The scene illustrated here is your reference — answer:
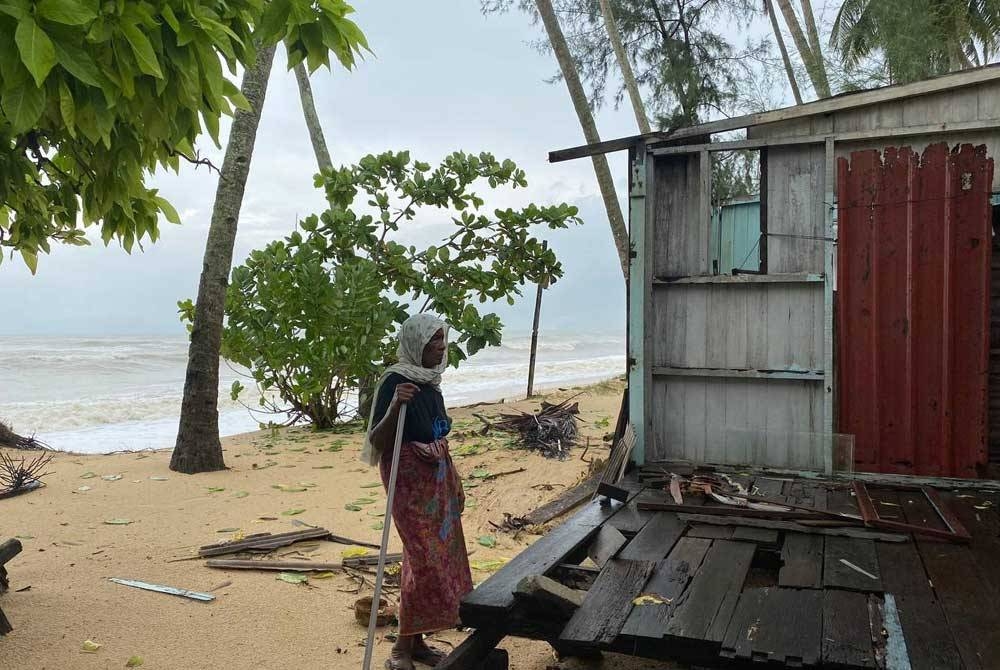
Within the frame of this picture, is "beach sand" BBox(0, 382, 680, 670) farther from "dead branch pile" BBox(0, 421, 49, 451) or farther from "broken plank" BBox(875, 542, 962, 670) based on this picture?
"broken plank" BBox(875, 542, 962, 670)

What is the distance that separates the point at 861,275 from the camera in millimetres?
6047

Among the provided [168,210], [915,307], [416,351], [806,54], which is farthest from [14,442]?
[806,54]

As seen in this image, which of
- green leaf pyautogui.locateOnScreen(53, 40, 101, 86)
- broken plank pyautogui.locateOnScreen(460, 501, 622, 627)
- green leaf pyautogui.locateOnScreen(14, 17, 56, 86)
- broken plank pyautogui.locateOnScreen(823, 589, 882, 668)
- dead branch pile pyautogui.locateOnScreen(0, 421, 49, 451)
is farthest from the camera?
dead branch pile pyautogui.locateOnScreen(0, 421, 49, 451)

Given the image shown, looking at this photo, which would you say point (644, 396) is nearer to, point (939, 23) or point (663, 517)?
point (663, 517)

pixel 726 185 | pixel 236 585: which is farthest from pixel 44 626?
pixel 726 185

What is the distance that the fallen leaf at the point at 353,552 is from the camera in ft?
19.9

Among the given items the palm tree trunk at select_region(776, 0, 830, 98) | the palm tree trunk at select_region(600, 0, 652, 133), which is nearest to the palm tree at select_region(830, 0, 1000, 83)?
the palm tree trunk at select_region(776, 0, 830, 98)

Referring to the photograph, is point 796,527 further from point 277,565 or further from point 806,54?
point 806,54

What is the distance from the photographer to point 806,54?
61.1 feet

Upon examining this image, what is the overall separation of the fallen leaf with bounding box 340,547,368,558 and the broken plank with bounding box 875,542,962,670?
3668 mm

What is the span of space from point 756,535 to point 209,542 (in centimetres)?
457

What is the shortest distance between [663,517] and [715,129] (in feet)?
10.2

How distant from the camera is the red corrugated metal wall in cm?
579

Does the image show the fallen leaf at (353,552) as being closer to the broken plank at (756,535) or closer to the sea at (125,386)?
the broken plank at (756,535)
